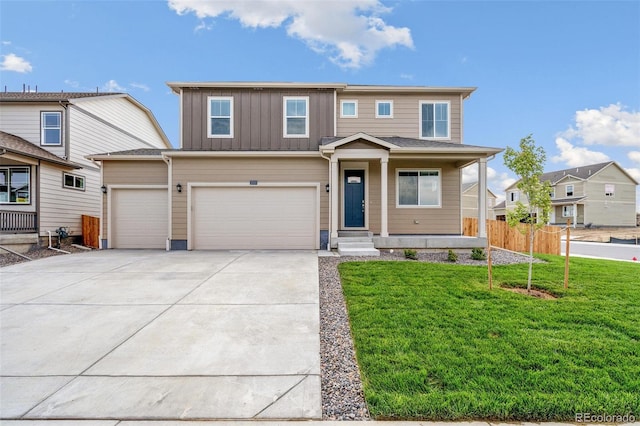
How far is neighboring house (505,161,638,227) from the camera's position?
29.5 metres

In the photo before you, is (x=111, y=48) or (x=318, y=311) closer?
(x=318, y=311)

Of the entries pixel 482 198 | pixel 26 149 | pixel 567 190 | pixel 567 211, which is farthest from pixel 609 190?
pixel 26 149

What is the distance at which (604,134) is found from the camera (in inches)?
1608

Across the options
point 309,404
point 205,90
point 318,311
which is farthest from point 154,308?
point 205,90

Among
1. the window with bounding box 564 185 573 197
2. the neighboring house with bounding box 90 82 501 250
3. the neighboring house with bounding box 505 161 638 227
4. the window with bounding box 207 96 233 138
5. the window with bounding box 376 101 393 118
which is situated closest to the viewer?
the neighboring house with bounding box 90 82 501 250

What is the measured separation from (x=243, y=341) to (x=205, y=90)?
10.1m

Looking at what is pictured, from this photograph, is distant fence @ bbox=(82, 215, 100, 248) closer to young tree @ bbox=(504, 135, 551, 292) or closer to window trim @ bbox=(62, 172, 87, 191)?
window trim @ bbox=(62, 172, 87, 191)

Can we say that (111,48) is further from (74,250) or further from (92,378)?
(92,378)

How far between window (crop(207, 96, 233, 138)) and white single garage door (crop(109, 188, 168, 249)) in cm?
282

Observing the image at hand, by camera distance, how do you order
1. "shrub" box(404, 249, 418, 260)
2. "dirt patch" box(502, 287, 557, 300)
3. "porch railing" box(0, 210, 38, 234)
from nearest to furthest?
"dirt patch" box(502, 287, 557, 300), "shrub" box(404, 249, 418, 260), "porch railing" box(0, 210, 38, 234)

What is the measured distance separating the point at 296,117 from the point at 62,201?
1035 cm

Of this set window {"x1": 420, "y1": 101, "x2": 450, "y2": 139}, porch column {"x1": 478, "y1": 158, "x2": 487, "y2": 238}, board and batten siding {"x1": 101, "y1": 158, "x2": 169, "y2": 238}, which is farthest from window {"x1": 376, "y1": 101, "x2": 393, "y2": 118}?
board and batten siding {"x1": 101, "y1": 158, "x2": 169, "y2": 238}

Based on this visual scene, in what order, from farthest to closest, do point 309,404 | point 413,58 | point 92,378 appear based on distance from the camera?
point 413,58, point 92,378, point 309,404

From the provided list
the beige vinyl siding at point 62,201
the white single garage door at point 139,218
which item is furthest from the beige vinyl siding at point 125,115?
the white single garage door at point 139,218
